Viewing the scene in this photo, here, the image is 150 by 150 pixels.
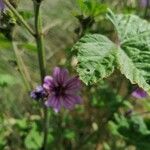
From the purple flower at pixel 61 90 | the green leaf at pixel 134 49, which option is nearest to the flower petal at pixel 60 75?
the purple flower at pixel 61 90

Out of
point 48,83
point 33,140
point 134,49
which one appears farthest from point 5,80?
point 134,49

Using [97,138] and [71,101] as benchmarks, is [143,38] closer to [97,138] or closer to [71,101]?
[71,101]

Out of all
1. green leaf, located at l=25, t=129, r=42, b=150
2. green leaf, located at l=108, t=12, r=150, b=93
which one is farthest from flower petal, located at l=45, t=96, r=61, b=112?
green leaf, located at l=25, t=129, r=42, b=150

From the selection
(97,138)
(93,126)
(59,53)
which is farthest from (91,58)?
(59,53)

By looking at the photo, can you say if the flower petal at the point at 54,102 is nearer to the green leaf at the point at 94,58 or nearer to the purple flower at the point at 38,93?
the purple flower at the point at 38,93

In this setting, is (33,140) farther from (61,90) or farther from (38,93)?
(38,93)

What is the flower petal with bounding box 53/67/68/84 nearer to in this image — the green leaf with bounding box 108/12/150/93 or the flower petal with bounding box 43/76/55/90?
the flower petal with bounding box 43/76/55/90

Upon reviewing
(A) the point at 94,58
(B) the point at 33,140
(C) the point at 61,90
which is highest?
(A) the point at 94,58
